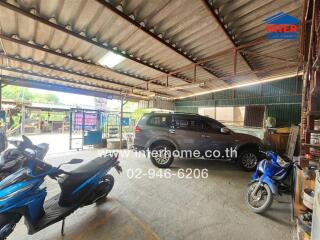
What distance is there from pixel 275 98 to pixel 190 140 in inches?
273

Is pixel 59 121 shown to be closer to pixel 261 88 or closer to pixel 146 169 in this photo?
pixel 146 169

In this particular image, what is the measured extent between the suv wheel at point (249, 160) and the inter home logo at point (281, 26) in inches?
126

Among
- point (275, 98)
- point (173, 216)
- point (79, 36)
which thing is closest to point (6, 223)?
point (173, 216)

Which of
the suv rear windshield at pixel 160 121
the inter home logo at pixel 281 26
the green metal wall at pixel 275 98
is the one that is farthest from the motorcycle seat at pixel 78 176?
the green metal wall at pixel 275 98

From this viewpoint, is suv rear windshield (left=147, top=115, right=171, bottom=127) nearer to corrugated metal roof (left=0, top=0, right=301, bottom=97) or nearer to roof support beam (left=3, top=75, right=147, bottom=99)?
corrugated metal roof (left=0, top=0, right=301, bottom=97)

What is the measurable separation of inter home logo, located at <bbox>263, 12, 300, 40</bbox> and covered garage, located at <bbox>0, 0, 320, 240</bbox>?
0.02 metres

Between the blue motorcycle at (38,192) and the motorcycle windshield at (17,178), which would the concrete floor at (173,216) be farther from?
the motorcycle windshield at (17,178)

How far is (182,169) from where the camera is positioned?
520 cm

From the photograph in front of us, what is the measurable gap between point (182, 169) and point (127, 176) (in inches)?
66.9

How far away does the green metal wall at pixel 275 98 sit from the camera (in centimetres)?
859

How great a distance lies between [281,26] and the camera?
11.5ft

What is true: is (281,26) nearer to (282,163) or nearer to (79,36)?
(282,163)

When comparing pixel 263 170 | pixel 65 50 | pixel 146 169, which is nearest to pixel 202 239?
pixel 263 170

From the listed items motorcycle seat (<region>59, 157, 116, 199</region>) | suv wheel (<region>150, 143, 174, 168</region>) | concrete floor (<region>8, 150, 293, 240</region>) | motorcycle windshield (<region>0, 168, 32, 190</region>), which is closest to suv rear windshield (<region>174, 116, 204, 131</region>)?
suv wheel (<region>150, 143, 174, 168</region>)
